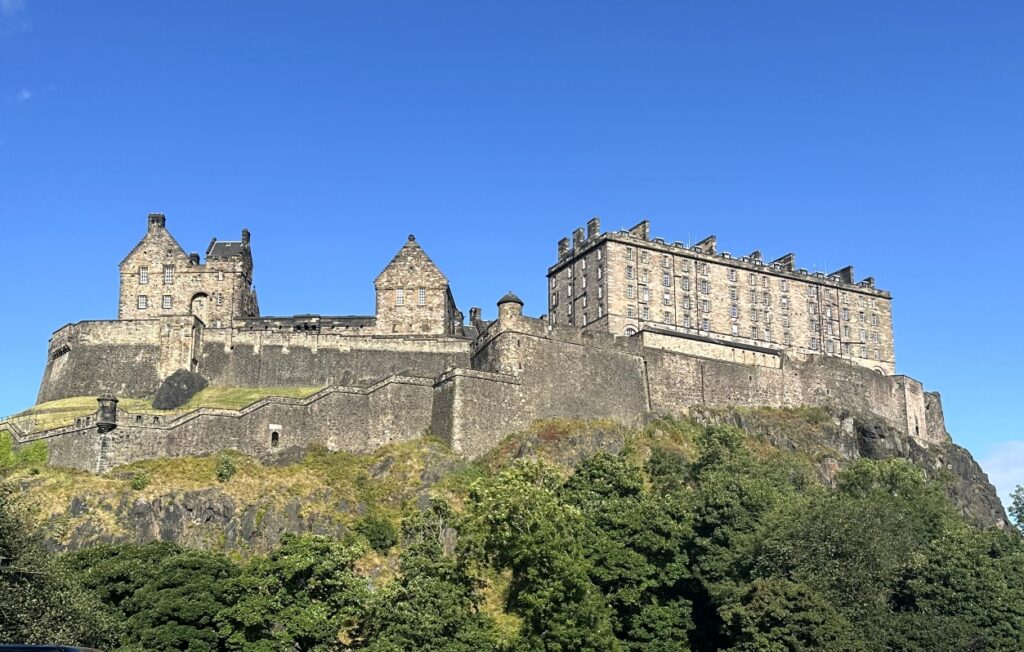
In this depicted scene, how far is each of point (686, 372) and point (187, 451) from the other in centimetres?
3635

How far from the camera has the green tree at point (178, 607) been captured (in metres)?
49.5

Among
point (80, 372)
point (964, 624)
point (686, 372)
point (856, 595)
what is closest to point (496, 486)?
point (856, 595)

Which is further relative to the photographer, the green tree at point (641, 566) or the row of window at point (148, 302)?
the row of window at point (148, 302)

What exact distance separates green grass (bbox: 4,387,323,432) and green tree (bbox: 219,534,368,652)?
23.1 m

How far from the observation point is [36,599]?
44.6 m

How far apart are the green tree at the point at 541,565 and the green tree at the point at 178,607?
37.6 feet

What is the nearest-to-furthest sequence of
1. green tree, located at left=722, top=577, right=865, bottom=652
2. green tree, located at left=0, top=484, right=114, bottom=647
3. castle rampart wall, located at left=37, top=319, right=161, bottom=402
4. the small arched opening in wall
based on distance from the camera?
1. green tree, located at left=0, top=484, right=114, bottom=647
2. green tree, located at left=722, top=577, right=865, bottom=652
3. castle rampart wall, located at left=37, top=319, right=161, bottom=402
4. the small arched opening in wall

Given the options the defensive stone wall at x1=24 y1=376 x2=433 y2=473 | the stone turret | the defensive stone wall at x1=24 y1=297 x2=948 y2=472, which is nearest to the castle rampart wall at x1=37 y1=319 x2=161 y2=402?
the defensive stone wall at x1=24 y1=297 x2=948 y2=472

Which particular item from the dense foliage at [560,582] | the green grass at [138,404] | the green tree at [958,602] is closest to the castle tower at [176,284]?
the green grass at [138,404]

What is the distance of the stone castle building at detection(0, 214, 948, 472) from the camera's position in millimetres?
71312

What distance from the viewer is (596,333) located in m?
81.7

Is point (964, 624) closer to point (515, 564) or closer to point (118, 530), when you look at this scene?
point (515, 564)

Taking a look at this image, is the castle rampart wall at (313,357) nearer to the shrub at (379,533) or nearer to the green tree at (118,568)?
the shrub at (379,533)

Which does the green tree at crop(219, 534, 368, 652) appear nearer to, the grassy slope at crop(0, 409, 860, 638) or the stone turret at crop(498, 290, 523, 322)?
the grassy slope at crop(0, 409, 860, 638)
